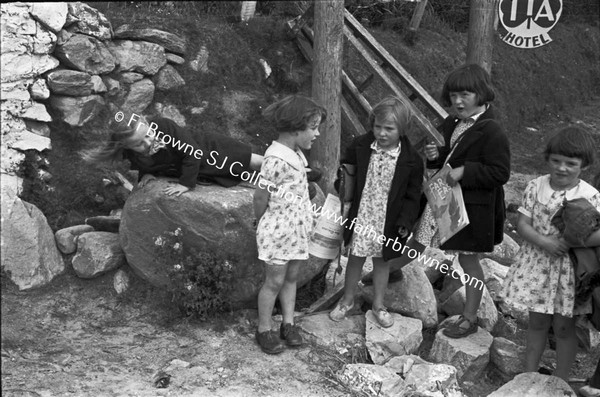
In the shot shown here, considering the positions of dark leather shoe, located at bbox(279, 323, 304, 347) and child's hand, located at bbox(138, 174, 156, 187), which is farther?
child's hand, located at bbox(138, 174, 156, 187)

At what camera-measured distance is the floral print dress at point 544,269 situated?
13.0 feet

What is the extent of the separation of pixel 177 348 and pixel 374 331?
1.27m

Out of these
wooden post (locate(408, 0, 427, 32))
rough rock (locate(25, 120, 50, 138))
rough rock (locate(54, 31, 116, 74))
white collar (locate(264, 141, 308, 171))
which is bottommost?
rough rock (locate(25, 120, 50, 138))

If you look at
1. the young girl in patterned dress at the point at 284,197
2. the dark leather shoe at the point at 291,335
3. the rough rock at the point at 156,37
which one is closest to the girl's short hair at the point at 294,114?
the young girl in patterned dress at the point at 284,197

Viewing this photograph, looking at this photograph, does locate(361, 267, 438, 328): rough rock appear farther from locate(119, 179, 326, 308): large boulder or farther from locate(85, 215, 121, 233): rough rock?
locate(85, 215, 121, 233): rough rock

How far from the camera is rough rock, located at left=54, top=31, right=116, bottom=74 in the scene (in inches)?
237

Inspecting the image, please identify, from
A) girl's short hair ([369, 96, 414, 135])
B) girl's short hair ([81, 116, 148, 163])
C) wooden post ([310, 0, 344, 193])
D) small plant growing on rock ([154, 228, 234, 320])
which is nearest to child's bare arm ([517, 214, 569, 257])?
girl's short hair ([369, 96, 414, 135])

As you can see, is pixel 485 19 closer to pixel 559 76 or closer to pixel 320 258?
pixel 320 258

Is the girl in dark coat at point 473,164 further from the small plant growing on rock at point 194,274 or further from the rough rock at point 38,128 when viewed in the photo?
the rough rock at point 38,128

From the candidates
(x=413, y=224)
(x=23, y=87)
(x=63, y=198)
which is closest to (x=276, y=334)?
(x=413, y=224)

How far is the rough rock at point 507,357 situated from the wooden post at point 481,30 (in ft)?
9.63

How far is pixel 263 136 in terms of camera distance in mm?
7234

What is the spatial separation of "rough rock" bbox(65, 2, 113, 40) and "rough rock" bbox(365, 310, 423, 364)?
11.7 feet

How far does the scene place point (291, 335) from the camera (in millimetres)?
4469
